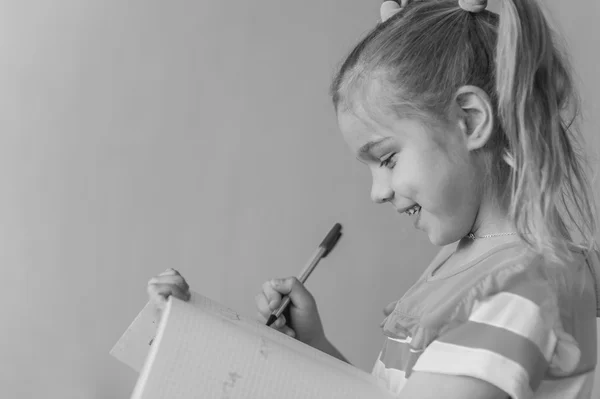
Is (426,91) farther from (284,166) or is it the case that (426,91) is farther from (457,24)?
(284,166)

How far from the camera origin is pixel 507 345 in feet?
1.33

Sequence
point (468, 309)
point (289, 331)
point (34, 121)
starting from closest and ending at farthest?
1. point (468, 309)
2. point (289, 331)
3. point (34, 121)

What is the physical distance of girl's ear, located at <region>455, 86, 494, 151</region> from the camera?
18.8 inches

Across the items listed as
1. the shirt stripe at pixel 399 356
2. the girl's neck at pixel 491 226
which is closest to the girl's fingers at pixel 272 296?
the shirt stripe at pixel 399 356

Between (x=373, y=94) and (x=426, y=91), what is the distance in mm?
44

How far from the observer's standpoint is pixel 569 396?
46 cm

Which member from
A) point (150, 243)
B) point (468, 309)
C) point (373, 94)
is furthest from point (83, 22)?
point (468, 309)

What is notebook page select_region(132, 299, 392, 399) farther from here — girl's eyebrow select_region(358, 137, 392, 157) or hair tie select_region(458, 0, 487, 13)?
→ hair tie select_region(458, 0, 487, 13)

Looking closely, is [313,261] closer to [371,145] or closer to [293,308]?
[293,308]

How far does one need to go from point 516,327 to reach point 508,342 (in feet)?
0.04

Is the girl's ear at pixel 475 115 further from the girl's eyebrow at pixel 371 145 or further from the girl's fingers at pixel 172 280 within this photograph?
the girl's fingers at pixel 172 280

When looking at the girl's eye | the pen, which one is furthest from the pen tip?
the girl's eye

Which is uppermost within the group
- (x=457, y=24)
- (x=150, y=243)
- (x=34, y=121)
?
(x=457, y=24)

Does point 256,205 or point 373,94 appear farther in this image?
point 256,205
